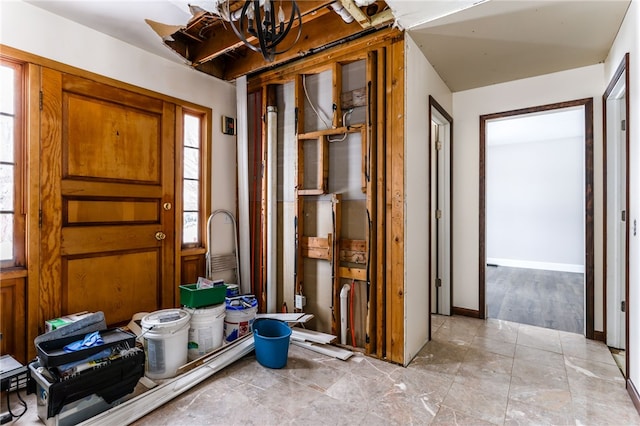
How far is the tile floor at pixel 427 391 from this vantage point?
71.2 inches

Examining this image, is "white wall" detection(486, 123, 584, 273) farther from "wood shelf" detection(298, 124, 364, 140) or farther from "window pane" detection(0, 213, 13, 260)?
"window pane" detection(0, 213, 13, 260)

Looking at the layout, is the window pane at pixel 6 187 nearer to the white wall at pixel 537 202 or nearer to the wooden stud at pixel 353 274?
the wooden stud at pixel 353 274

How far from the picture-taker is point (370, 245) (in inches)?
101

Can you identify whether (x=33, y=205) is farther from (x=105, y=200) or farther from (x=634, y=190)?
(x=634, y=190)

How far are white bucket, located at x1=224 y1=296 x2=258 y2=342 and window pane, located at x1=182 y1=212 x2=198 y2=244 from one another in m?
0.83

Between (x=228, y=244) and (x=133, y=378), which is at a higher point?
(x=228, y=244)

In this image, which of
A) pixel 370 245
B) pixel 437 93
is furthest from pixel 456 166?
pixel 370 245

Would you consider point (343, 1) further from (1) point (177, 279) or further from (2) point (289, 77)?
(1) point (177, 279)

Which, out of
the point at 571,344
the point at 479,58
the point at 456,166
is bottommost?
the point at 571,344

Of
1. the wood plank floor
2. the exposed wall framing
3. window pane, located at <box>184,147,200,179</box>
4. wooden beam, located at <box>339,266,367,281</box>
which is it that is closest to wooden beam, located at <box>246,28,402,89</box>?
the exposed wall framing

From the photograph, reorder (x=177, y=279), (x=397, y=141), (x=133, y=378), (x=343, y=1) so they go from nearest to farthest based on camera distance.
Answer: (x=133, y=378) → (x=343, y=1) → (x=397, y=141) → (x=177, y=279)

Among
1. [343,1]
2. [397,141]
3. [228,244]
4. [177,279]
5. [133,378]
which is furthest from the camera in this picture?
[228,244]

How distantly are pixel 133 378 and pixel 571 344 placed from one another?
3521 mm

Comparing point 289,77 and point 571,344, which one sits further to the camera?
point 289,77
